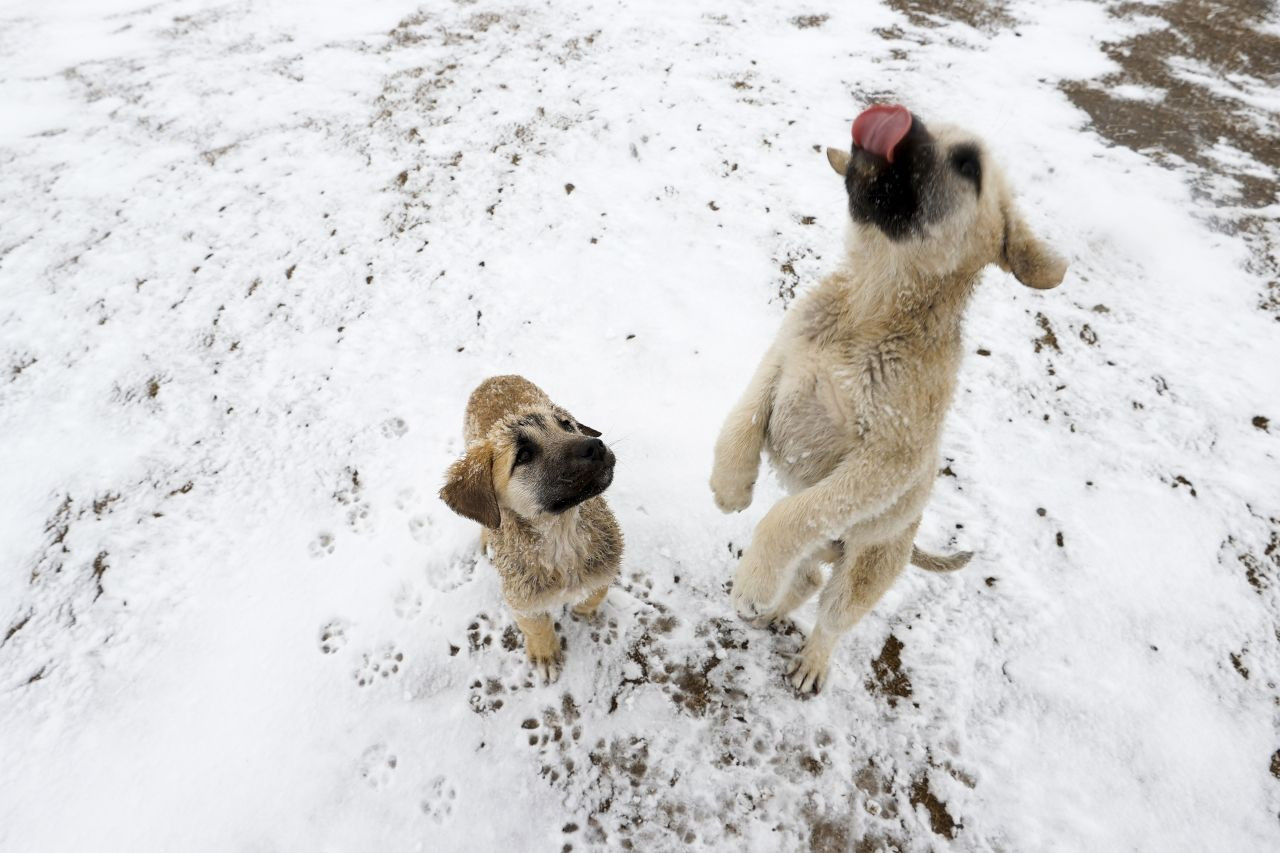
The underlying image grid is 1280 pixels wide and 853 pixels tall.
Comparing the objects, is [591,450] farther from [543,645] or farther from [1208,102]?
[1208,102]

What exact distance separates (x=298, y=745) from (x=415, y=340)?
3.36 metres

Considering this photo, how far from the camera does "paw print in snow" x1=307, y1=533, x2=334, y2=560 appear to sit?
4.17 metres

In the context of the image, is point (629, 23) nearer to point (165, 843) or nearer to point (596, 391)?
point (596, 391)

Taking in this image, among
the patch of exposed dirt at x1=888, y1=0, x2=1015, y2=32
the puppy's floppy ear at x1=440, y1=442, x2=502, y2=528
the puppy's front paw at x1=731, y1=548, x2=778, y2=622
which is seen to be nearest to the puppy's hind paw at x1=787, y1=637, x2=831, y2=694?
the puppy's front paw at x1=731, y1=548, x2=778, y2=622

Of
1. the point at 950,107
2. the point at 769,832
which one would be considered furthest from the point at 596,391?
the point at 950,107

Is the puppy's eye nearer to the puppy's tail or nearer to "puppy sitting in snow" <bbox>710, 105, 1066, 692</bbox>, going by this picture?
"puppy sitting in snow" <bbox>710, 105, 1066, 692</bbox>

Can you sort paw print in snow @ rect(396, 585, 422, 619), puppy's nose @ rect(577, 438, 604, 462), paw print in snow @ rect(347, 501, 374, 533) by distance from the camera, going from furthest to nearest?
Answer: 1. paw print in snow @ rect(347, 501, 374, 533)
2. paw print in snow @ rect(396, 585, 422, 619)
3. puppy's nose @ rect(577, 438, 604, 462)

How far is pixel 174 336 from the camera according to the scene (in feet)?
18.0

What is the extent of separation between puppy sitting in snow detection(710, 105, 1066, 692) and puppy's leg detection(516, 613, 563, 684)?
1.26m

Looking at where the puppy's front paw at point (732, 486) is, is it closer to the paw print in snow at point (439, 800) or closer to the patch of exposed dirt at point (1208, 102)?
the paw print in snow at point (439, 800)

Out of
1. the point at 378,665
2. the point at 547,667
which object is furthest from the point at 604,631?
the point at 378,665

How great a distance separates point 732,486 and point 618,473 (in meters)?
1.71

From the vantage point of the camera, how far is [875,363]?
97.7 inches

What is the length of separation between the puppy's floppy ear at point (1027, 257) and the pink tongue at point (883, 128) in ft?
2.18
